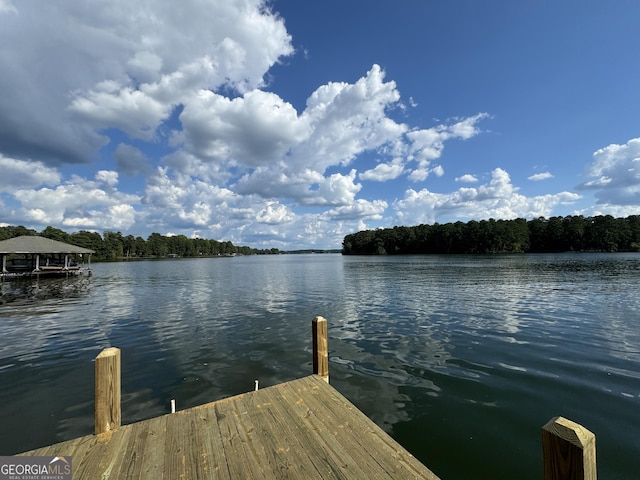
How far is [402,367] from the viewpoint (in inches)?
312

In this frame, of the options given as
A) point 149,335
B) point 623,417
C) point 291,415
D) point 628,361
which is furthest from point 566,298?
point 149,335

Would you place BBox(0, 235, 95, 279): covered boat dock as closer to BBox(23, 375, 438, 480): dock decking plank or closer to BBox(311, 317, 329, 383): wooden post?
BBox(23, 375, 438, 480): dock decking plank

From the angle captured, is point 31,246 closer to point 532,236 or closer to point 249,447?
point 249,447

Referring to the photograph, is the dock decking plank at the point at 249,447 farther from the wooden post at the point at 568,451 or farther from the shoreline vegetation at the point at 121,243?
the shoreline vegetation at the point at 121,243

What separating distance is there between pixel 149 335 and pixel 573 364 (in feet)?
44.8

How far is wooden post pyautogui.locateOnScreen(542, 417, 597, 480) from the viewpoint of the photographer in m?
1.77

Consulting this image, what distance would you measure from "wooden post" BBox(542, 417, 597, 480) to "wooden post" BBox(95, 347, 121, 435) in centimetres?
442

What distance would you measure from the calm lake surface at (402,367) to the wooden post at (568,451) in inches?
117

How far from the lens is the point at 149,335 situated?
37.8ft

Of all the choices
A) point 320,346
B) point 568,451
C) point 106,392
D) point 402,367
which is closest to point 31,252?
point 106,392

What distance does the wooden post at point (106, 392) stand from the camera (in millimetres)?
3707

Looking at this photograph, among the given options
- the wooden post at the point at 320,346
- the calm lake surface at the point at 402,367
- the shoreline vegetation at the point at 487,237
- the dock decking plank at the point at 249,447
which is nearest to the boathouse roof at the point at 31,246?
the calm lake surface at the point at 402,367

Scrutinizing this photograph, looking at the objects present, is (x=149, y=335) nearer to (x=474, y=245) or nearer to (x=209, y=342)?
(x=209, y=342)

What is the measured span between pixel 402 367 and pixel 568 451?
6.46 m
